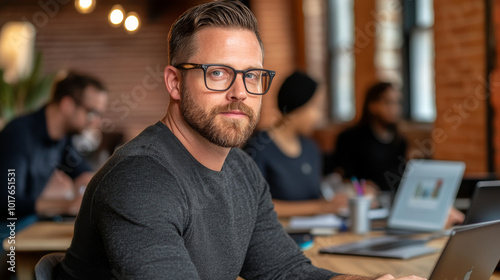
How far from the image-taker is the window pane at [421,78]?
5.43 m

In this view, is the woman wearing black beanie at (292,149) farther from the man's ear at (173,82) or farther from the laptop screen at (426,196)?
the man's ear at (173,82)

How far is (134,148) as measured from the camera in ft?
4.82

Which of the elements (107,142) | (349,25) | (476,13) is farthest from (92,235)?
(349,25)

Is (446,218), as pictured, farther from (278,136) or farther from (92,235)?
(92,235)

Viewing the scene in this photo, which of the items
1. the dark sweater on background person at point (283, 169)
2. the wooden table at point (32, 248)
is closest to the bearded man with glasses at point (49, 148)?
the wooden table at point (32, 248)

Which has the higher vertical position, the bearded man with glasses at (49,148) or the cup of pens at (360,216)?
the bearded man with glasses at (49,148)

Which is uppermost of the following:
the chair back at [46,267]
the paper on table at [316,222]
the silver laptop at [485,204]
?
the chair back at [46,267]

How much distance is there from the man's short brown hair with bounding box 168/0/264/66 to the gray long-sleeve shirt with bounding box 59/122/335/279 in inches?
7.6

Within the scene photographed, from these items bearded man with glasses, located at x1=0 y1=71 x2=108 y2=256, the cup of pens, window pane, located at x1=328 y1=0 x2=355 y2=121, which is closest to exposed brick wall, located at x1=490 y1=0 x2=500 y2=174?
the cup of pens

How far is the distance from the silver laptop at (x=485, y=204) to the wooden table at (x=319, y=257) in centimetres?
20

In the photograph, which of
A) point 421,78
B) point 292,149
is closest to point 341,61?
point 421,78

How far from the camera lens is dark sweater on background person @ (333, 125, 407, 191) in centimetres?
450

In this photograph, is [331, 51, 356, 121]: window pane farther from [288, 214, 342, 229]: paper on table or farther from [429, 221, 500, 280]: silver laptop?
[429, 221, 500, 280]: silver laptop

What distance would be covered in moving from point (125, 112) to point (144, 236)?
8.73 m
